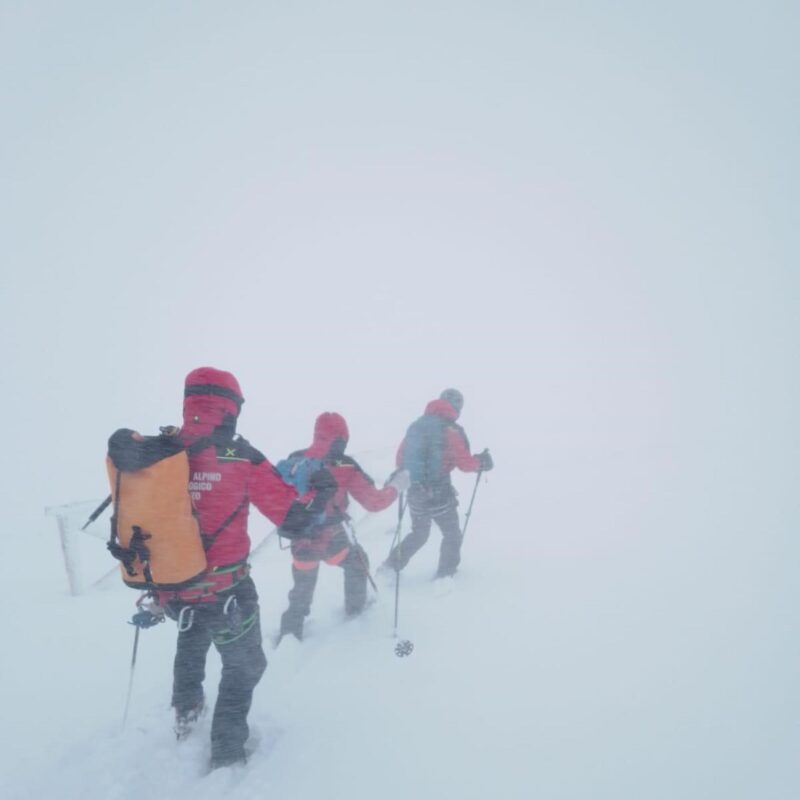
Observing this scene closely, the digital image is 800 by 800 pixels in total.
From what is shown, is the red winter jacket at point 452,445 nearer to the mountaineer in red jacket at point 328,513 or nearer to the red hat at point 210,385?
the mountaineer in red jacket at point 328,513

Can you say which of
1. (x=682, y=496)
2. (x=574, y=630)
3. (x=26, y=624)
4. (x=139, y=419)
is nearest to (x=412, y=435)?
(x=574, y=630)

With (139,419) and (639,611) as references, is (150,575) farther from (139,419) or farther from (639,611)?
(139,419)

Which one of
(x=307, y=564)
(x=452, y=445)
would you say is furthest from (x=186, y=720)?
(x=452, y=445)

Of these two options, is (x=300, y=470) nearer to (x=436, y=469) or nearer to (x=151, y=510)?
(x=151, y=510)

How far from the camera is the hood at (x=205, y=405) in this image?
3.05 m

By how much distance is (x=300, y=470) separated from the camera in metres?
4.20

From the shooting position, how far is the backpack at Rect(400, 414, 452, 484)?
18.4 feet

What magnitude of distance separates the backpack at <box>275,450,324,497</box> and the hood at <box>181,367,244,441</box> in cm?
114

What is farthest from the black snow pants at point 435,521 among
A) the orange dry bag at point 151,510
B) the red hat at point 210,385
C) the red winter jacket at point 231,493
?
the orange dry bag at point 151,510

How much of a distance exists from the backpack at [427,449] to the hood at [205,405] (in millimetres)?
2851

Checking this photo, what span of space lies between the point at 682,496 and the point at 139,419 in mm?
29355

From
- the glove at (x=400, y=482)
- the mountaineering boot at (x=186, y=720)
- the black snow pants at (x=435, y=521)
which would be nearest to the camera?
the mountaineering boot at (x=186, y=720)

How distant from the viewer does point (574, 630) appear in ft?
15.2

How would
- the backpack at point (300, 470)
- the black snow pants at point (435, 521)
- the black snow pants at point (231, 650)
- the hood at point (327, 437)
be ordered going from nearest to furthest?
the black snow pants at point (231, 650)
the backpack at point (300, 470)
the hood at point (327, 437)
the black snow pants at point (435, 521)
